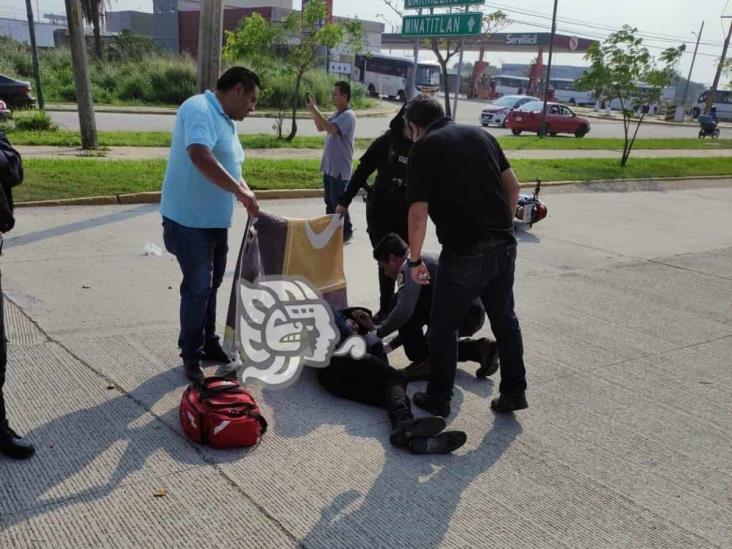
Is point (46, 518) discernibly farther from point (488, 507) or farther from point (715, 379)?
point (715, 379)

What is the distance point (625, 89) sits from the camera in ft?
58.5

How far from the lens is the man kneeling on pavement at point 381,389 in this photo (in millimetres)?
3578

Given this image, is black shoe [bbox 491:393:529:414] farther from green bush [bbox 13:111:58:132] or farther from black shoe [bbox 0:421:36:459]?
green bush [bbox 13:111:58:132]

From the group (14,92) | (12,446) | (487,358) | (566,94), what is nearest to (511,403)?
(487,358)

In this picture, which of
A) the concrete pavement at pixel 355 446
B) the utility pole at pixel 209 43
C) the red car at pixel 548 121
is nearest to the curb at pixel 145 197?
the utility pole at pixel 209 43

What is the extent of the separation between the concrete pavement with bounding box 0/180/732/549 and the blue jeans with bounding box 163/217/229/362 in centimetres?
31

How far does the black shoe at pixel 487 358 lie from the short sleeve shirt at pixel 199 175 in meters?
1.96

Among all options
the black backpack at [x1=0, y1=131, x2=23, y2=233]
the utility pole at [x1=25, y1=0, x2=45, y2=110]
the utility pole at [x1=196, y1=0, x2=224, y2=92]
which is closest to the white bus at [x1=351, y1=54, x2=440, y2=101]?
the utility pole at [x1=25, y1=0, x2=45, y2=110]

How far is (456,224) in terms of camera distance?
12.1 ft

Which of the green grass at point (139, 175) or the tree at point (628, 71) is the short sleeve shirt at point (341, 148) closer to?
the green grass at point (139, 175)

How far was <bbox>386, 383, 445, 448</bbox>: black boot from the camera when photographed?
3.57 metres

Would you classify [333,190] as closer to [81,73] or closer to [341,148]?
[341,148]

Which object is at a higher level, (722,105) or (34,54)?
(34,54)

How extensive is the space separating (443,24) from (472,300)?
8.53m
